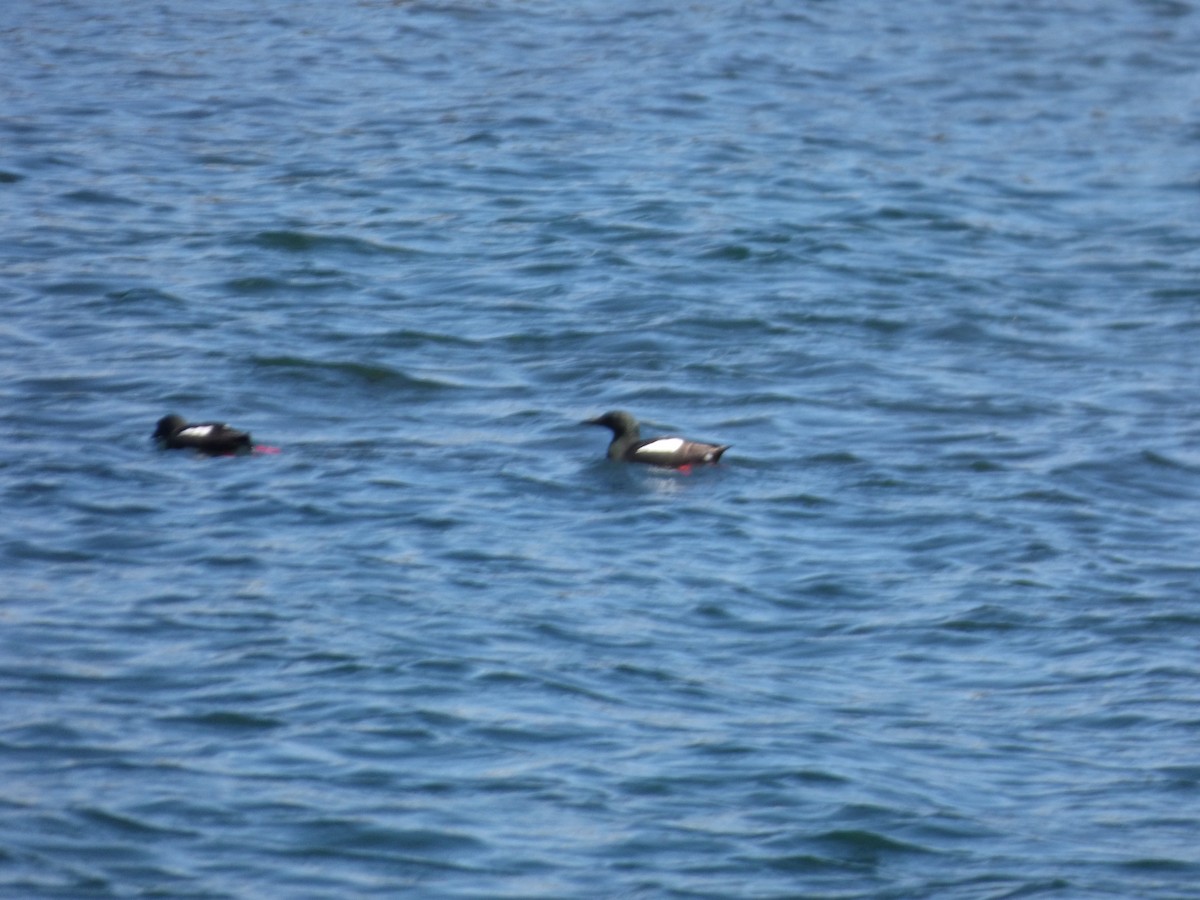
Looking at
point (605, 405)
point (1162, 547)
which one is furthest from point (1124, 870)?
point (605, 405)

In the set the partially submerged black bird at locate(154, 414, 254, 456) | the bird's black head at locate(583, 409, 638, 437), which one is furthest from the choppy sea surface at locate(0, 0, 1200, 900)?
the bird's black head at locate(583, 409, 638, 437)

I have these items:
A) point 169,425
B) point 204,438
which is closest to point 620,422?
point 204,438

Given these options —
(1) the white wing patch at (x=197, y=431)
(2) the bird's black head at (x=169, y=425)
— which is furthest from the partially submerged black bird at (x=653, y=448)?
(2) the bird's black head at (x=169, y=425)

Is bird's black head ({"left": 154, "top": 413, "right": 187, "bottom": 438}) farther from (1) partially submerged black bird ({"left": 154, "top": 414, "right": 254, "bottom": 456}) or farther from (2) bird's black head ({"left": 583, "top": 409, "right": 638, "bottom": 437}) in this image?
(2) bird's black head ({"left": 583, "top": 409, "right": 638, "bottom": 437})

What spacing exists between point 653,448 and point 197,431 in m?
2.77

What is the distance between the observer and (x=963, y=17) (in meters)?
26.5

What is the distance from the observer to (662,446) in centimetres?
1331

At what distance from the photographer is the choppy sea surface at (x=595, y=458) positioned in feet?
28.5

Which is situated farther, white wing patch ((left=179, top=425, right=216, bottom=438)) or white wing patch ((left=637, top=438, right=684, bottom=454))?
white wing patch ((left=637, top=438, right=684, bottom=454))

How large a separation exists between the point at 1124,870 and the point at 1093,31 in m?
19.3

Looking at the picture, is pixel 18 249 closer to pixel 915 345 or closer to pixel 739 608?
pixel 915 345

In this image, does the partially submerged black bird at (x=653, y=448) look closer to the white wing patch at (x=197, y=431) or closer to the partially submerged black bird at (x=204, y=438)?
the partially submerged black bird at (x=204, y=438)

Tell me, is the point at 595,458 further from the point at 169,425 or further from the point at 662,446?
the point at 169,425

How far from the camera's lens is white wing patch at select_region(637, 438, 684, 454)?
13281 mm
